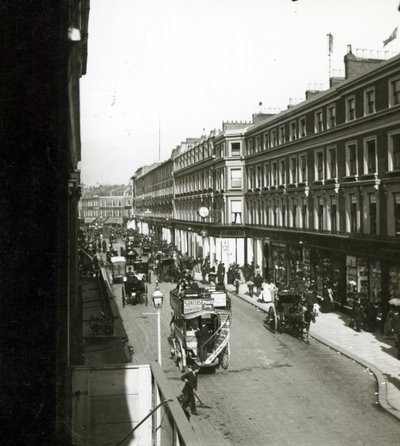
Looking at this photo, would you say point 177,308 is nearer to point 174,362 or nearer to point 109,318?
point 174,362

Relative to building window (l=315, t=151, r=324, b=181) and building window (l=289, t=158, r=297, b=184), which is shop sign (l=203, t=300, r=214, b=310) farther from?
building window (l=289, t=158, r=297, b=184)

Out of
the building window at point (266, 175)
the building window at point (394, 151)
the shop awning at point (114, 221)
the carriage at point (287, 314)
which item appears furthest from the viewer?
the shop awning at point (114, 221)

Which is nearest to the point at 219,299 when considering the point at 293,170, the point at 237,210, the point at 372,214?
the point at 372,214

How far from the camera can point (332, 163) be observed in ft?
104

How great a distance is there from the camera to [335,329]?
2500cm

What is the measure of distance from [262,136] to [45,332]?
42076 mm

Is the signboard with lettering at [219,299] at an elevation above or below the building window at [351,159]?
below

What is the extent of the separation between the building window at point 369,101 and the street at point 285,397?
12.5 metres

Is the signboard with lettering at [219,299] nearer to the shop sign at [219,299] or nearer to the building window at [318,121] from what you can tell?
the shop sign at [219,299]

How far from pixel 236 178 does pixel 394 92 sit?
2584cm

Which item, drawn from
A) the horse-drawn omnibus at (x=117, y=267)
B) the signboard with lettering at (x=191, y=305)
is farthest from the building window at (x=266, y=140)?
the signboard with lettering at (x=191, y=305)

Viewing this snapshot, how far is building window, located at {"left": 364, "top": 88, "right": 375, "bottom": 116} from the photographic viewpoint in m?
26.7

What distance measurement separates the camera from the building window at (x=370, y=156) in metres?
26.8

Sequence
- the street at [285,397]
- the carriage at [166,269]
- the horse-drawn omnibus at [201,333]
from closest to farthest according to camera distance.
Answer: the street at [285,397]
the horse-drawn omnibus at [201,333]
the carriage at [166,269]
